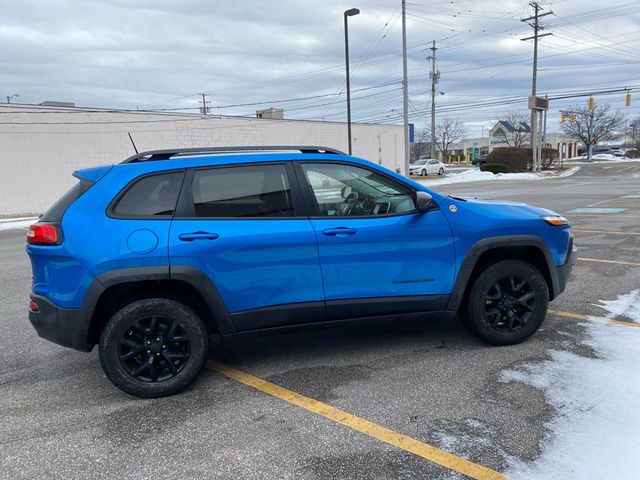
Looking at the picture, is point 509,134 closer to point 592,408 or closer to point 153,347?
point 592,408

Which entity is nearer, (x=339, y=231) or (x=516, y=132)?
(x=339, y=231)

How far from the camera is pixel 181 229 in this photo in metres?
3.50

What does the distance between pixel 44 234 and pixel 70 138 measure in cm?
2333

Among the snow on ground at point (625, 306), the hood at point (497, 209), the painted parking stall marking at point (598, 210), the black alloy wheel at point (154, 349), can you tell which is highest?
the hood at point (497, 209)

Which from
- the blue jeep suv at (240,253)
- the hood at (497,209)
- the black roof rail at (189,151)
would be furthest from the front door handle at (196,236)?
the hood at (497,209)

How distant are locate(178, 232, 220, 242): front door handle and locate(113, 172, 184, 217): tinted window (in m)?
0.21

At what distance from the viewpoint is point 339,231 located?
147 inches

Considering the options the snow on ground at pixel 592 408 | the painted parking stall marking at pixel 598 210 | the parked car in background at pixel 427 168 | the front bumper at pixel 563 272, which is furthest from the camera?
the parked car in background at pixel 427 168

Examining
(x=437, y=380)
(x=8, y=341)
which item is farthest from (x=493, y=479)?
(x=8, y=341)

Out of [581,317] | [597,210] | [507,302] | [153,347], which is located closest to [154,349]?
[153,347]

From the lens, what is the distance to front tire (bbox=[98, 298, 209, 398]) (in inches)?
136

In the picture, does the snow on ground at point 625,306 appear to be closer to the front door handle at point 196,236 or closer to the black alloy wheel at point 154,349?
the front door handle at point 196,236

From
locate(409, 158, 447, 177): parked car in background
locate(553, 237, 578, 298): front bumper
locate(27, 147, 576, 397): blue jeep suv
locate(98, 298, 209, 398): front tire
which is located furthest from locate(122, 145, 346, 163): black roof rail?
locate(409, 158, 447, 177): parked car in background

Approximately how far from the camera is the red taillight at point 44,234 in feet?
11.3
